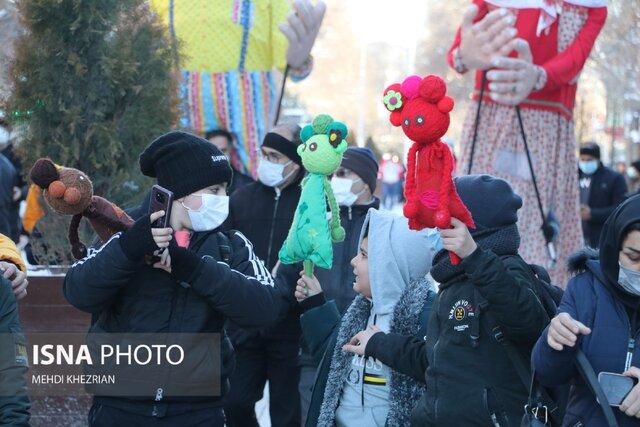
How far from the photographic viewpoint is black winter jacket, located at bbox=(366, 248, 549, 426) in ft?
12.7

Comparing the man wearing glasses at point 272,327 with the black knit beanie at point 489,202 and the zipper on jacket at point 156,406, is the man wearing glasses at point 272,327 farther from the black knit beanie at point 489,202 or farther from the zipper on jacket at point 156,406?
the black knit beanie at point 489,202

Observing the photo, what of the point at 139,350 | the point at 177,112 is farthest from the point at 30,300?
the point at 139,350

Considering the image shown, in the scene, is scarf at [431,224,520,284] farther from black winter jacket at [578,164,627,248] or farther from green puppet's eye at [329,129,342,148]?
black winter jacket at [578,164,627,248]

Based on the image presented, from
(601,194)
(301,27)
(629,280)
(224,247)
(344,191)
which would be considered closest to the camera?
(629,280)

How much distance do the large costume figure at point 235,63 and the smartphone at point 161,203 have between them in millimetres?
3241

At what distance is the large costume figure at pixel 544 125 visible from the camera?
6.85 metres

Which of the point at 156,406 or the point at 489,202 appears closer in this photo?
the point at 489,202

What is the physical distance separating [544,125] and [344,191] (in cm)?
153

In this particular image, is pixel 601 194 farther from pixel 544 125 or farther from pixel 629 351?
pixel 629 351

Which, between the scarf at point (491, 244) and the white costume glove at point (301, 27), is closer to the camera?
the scarf at point (491, 244)

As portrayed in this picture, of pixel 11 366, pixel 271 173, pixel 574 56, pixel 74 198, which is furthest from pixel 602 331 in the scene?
pixel 574 56

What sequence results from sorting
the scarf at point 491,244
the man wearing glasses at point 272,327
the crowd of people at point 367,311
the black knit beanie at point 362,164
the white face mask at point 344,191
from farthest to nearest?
the black knit beanie at point 362,164, the white face mask at point 344,191, the man wearing glasses at point 272,327, the scarf at point 491,244, the crowd of people at point 367,311

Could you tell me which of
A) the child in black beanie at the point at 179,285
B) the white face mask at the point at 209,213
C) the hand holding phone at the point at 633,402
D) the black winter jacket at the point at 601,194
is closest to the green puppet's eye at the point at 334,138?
the child in black beanie at the point at 179,285

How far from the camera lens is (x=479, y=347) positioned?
13.4 ft
